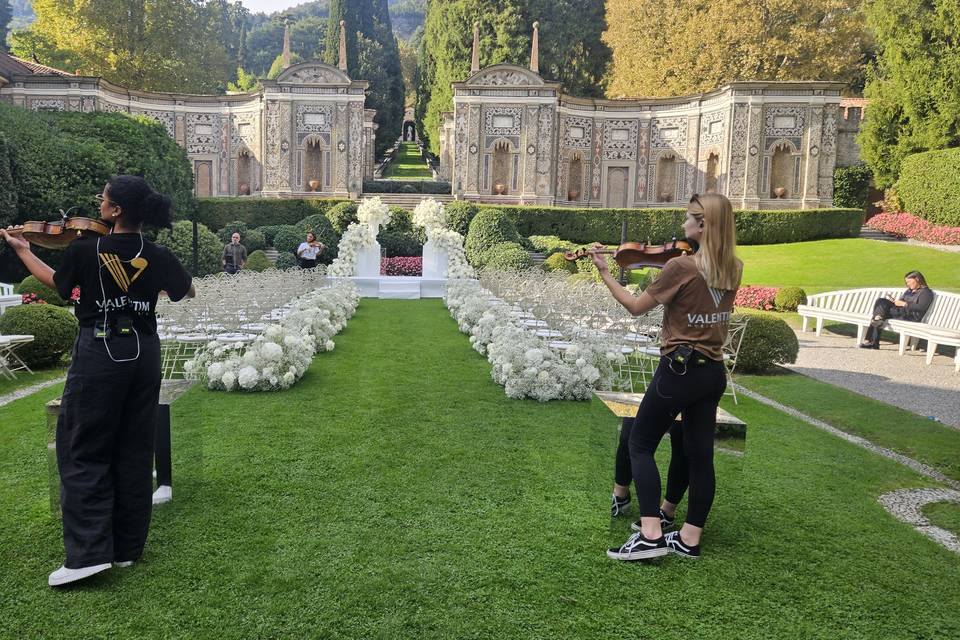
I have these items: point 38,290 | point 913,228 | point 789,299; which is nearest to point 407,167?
point 913,228

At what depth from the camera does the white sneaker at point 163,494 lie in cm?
455

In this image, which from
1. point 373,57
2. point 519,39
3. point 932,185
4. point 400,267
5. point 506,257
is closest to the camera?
point 506,257

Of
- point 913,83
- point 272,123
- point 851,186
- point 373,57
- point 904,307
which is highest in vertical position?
point 373,57

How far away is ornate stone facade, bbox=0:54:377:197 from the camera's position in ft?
118

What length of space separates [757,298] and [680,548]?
1589cm

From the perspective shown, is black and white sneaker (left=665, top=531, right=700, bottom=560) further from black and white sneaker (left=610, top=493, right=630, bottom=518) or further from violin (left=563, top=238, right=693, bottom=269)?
violin (left=563, top=238, right=693, bottom=269)

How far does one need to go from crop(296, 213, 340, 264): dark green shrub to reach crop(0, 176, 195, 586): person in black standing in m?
22.0

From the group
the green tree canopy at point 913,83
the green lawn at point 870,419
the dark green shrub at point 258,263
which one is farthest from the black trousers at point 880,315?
the green tree canopy at point 913,83

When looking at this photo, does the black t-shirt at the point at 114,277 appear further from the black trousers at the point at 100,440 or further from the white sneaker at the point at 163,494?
the white sneaker at the point at 163,494

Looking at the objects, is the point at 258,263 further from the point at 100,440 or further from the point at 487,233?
the point at 100,440

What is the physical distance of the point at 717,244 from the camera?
3580 millimetres

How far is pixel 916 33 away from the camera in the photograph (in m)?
28.4

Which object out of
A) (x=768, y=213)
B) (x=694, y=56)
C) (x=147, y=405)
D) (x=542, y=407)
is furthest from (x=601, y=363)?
(x=694, y=56)

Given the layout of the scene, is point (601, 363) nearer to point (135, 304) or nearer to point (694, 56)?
point (135, 304)
